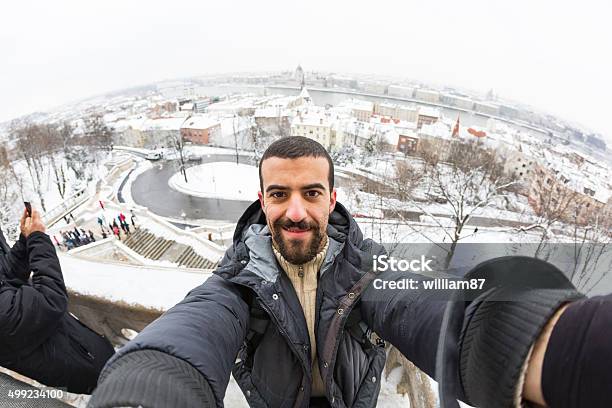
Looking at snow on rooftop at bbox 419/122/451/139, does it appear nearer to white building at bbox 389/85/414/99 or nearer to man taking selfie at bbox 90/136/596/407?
man taking selfie at bbox 90/136/596/407

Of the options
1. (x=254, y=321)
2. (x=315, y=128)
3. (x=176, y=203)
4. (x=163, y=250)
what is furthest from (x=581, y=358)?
(x=315, y=128)

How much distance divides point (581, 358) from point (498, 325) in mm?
172

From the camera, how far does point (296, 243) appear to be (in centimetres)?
156

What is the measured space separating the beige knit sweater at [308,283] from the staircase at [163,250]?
9416 mm

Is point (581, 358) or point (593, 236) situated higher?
point (581, 358)

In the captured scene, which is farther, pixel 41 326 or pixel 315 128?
pixel 315 128

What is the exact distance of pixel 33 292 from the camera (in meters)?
1.83

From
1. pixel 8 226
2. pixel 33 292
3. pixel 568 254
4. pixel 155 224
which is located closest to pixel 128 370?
pixel 33 292

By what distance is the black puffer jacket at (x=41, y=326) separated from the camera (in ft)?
5.84

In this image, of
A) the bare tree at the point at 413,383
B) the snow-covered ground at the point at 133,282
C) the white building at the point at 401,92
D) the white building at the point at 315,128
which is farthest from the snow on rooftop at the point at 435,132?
the white building at the point at 401,92

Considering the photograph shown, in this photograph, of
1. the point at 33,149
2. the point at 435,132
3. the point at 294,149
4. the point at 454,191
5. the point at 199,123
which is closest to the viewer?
the point at 294,149

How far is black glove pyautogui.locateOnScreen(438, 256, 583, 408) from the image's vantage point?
716 millimetres

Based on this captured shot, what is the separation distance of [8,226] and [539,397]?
24.9 meters

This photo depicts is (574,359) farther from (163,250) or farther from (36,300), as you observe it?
(163,250)
